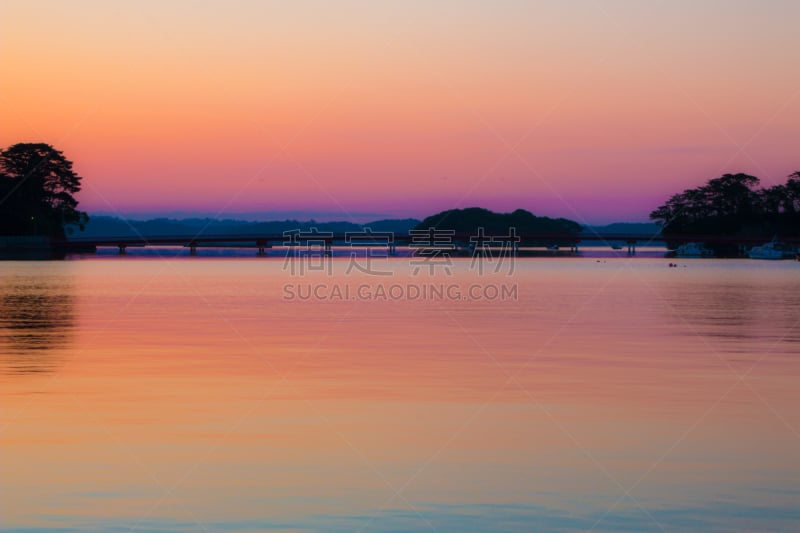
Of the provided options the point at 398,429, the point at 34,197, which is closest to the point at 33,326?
the point at 398,429

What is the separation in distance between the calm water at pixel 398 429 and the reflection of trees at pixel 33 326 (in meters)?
0.21

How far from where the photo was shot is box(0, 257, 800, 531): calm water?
1289 centimetres

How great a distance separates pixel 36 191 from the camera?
177 metres

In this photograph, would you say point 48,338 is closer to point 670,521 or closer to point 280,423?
→ point 280,423

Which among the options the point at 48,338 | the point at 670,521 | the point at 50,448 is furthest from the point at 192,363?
the point at 670,521

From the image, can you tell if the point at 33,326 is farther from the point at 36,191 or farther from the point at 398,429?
the point at 36,191

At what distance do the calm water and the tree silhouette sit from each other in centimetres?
13573

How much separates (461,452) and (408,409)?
12.8ft

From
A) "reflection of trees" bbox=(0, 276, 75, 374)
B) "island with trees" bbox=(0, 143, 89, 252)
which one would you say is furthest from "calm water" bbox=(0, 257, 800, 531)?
"island with trees" bbox=(0, 143, 89, 252)

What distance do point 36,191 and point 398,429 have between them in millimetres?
167711

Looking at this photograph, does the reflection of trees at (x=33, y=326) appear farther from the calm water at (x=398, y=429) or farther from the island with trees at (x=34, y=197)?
the island with trees at (x=34, y=197)

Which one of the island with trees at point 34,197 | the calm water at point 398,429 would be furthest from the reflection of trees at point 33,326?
the island with trees at point 34,197

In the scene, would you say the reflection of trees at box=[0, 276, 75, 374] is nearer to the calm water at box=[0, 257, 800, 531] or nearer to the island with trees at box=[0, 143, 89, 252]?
the calm water at box=[0, 257, 800, 531]

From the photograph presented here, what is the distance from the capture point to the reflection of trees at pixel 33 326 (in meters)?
26.9
